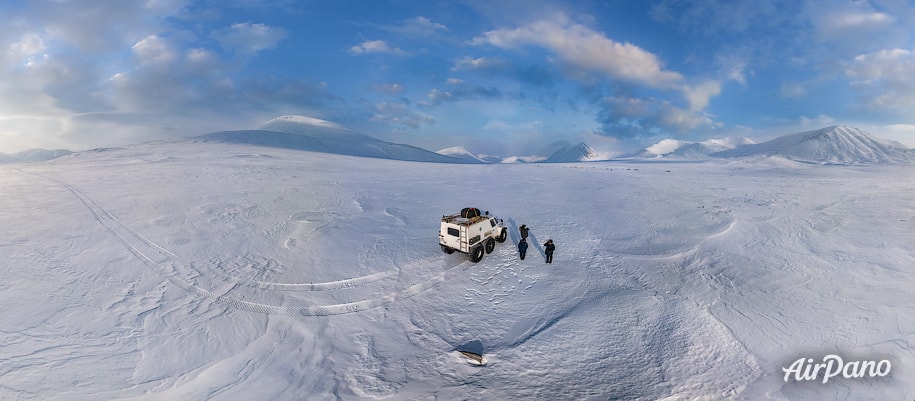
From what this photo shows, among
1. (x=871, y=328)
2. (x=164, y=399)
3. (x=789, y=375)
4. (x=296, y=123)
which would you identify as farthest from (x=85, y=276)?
(x=296, y=123)

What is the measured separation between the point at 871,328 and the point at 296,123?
16454 centimetres

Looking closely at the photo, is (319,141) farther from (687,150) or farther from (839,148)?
(687,150)

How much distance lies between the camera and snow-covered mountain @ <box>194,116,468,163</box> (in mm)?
90875

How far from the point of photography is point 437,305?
39.4 ft

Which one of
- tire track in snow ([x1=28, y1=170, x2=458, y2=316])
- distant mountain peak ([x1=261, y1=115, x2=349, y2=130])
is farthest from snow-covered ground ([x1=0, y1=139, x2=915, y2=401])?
distant mountain peak ([x1=261, y1=115, x2=349, y2=130])

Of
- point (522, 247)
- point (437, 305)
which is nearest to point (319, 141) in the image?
point (522, 247)

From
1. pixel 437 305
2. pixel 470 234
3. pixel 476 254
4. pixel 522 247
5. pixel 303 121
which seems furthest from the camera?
pixel 303 121

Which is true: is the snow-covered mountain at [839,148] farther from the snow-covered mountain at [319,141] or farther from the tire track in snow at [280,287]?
the tire track in snow at [280,287]
